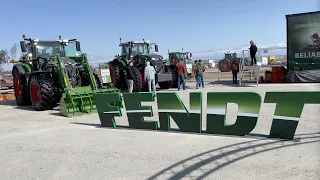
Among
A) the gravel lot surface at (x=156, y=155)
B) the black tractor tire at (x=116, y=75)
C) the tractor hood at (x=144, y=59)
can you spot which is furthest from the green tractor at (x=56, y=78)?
the tractor hood at (x=144, y=59)

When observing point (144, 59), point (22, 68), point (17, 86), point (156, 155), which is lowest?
point (156, 155)

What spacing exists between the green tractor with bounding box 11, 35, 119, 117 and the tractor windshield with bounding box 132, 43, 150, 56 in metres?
4.02

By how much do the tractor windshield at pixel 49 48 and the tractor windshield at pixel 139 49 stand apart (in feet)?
14.6

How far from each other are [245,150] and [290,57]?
11787 mm

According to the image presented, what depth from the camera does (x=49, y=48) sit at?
1160cm

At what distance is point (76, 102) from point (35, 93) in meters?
2.13

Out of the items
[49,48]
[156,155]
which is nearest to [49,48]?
[49,48]

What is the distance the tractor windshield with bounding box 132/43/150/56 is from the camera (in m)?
15.4

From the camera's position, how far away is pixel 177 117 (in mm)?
6301

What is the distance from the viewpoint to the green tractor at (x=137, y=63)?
573 inches

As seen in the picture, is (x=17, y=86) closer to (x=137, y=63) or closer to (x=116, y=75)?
(x=116, y=75)

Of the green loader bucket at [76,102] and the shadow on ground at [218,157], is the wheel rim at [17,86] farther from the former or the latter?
the shadow on ground at [218,157]

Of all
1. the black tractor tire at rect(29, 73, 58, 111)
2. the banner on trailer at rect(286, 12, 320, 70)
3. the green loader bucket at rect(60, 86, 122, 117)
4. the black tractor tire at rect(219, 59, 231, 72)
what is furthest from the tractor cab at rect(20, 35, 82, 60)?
the black tractor tire at rect(219, 59, 231, 72)

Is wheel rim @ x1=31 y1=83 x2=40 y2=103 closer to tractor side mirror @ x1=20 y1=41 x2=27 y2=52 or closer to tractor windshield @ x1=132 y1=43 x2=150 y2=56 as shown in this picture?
tractor side mirror @ x1=20 y1=41 x2=27 y2=52
